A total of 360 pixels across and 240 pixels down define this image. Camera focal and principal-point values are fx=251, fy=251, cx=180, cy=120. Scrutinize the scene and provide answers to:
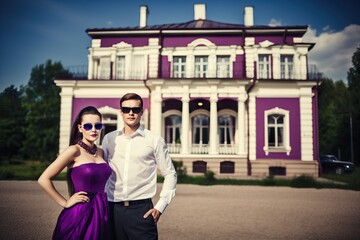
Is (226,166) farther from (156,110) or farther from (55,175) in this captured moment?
(55,175)

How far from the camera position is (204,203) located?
770cm

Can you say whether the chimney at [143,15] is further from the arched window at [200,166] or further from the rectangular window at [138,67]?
the arched window at [200,166]

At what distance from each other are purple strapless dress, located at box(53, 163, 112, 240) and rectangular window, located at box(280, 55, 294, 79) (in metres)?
18.7

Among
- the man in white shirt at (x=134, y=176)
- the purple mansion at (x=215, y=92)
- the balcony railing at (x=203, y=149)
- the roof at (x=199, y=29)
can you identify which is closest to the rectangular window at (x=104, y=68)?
the purple mansion at (x=215, y=92)

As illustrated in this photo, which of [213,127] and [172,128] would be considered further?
[172,128]

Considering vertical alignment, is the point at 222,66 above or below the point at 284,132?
above

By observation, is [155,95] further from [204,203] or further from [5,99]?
[204,203]

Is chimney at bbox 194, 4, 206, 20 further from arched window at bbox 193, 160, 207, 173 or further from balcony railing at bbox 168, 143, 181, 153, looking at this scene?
arched window at bbox 193, 160, 207, 173

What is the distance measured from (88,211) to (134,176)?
1.64ft

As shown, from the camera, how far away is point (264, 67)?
18.8 metres

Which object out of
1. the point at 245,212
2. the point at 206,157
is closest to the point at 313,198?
the point at 245,212

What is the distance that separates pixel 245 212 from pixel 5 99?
12.4 metres

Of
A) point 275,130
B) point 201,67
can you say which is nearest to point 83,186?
point 275,130

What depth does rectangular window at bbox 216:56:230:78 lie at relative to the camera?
62.1 feet
